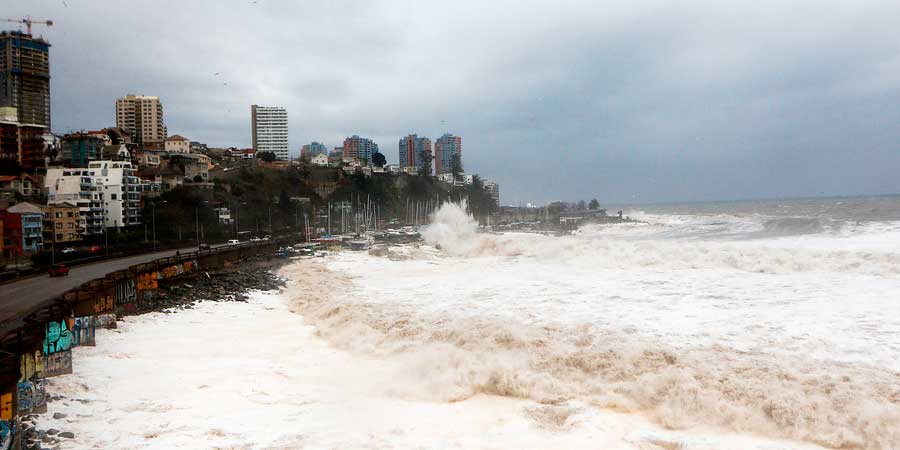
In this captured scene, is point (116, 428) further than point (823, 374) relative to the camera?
No

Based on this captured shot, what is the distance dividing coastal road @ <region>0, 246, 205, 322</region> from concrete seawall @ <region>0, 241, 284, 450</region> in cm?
97

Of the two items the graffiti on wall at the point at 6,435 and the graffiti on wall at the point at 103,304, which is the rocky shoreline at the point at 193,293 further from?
the graffiti on wall at the point at 103,304

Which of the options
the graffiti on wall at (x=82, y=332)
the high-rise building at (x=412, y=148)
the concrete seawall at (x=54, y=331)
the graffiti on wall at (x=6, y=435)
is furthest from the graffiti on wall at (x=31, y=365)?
the high-rise building at (x=412, y=148)

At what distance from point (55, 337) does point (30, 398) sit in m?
2.01

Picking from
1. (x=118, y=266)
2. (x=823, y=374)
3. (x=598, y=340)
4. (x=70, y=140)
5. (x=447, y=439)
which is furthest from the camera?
(x=70, y=140)

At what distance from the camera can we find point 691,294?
15.3 m

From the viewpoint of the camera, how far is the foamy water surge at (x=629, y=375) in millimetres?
6887

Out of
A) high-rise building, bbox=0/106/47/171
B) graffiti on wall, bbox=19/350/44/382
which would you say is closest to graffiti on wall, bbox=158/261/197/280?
graffiti on wall, bbox=19/350/44/382

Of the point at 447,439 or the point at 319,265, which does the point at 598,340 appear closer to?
the point at 447,439

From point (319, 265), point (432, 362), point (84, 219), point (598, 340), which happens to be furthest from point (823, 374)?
point (84, 219)

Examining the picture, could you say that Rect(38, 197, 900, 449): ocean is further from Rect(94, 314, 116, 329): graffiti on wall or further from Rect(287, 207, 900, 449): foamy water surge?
Rect(94, 314, 116, 329): graffiti on wall

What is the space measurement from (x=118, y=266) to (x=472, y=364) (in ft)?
71.6

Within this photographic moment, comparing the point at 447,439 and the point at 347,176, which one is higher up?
the point at 347,176

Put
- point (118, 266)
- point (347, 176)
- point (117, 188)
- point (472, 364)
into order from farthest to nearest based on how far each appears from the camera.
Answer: point (347, 176), point (117, 188), point (118, 266), point (472, 364)
